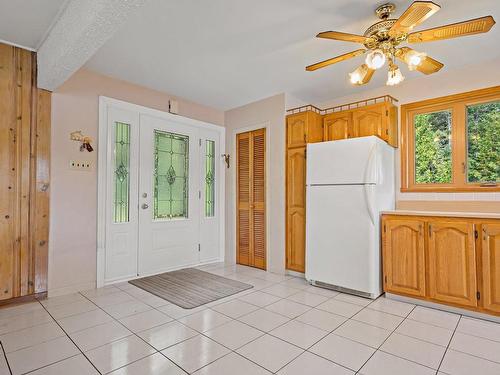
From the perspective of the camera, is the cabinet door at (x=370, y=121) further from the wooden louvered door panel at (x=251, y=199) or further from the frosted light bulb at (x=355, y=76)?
the wooden louvered door panel at (x=251, y=199)

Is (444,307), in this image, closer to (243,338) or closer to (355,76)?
(243,338)

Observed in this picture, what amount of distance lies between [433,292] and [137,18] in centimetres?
352

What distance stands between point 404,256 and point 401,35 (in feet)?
6.62

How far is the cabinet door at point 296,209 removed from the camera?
363 cm

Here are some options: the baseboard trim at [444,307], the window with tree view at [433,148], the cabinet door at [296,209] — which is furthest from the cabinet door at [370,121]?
the baseboard trim at [444,307]

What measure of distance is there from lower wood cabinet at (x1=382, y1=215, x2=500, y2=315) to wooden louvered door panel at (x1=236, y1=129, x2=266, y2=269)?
67.4 inches

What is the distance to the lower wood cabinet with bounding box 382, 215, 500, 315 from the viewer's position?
7.73ft

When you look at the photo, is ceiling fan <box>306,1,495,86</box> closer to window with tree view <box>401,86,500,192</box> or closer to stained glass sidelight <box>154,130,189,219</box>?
window with tree view <box>401,86,500,192</box>

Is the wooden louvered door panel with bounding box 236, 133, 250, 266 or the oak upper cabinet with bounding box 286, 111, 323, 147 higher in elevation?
the oak upper cabinet with bounding box 286, 111, 323, 147

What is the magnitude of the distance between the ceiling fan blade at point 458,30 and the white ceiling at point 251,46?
0.29m

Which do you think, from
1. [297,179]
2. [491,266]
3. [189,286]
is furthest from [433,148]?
[189,286]

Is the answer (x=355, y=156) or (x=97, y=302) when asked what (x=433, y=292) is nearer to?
(x=355, y=156)

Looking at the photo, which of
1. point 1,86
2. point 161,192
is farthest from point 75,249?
point 1,86

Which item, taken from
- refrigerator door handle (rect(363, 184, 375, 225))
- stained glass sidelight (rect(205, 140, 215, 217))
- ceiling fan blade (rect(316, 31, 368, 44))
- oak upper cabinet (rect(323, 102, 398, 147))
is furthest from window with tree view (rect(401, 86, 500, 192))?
stained glass sidelight (rect(205, 140, 215, 217))
